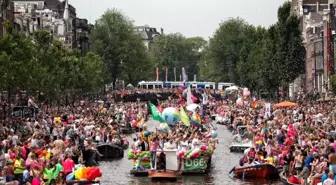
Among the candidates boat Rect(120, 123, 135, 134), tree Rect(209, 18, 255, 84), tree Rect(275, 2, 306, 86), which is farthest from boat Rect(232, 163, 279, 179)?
tree Rect(209, 18, 255, 84)

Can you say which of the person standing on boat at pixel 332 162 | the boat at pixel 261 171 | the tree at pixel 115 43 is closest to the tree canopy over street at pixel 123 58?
the tree at pixel 115 43

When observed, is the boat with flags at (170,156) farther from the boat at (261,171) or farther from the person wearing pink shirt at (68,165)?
the person wearing pink shirt at (68,165)

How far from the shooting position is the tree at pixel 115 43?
7190 inches

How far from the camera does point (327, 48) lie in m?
131

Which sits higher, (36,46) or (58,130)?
(36,46)

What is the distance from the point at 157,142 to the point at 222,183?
386 centimetres

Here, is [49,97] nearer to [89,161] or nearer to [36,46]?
[36,46]

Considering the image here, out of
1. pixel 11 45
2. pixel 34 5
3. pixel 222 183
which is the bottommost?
pixel 222 183

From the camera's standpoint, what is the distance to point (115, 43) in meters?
183

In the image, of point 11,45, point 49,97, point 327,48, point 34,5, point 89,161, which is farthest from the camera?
point 34,5

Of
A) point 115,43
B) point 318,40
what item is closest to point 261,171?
point 318,40

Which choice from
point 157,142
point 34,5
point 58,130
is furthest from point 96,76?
point 157,142

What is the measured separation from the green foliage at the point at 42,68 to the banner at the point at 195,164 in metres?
20.3

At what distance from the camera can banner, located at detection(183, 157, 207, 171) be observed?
179 ft
